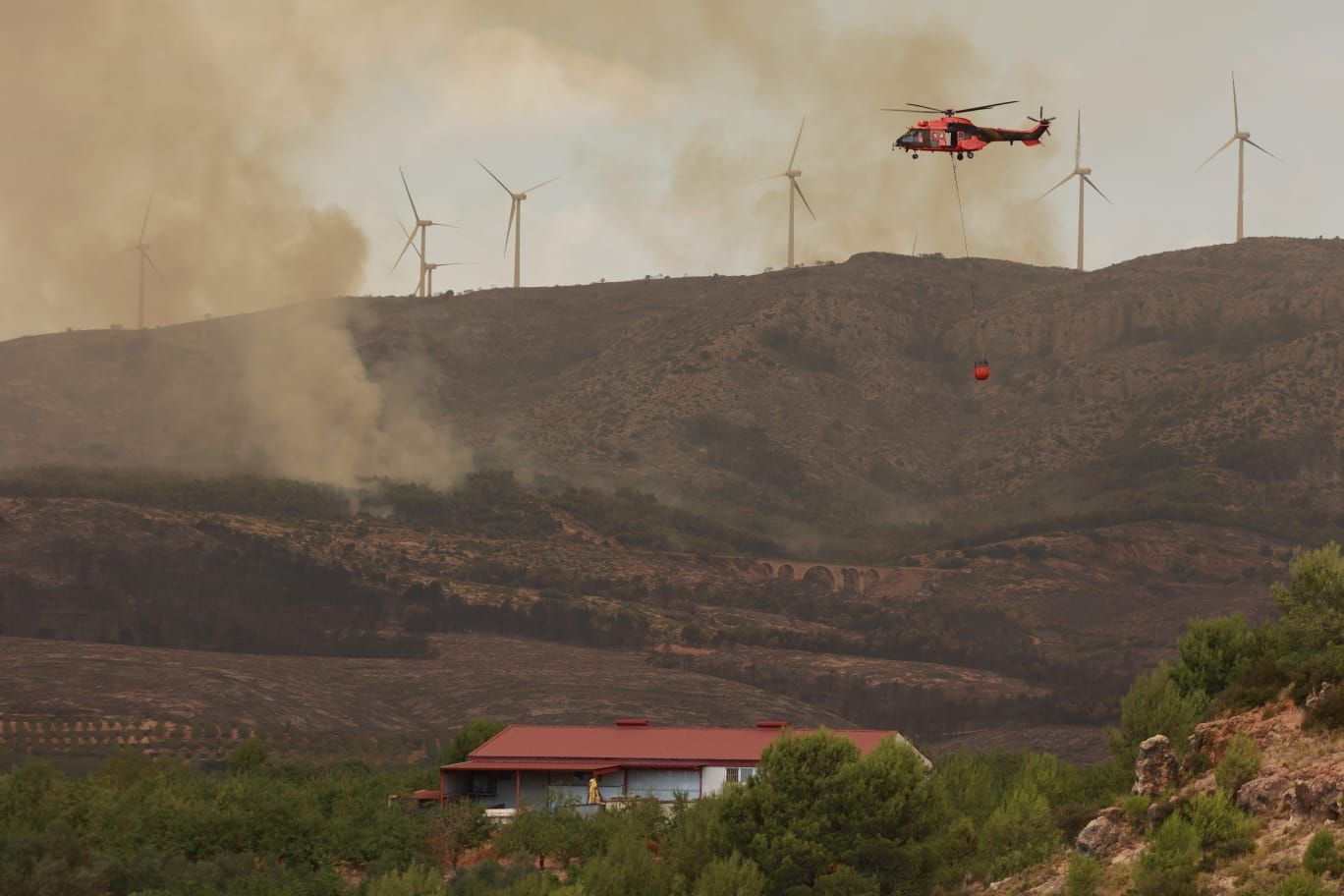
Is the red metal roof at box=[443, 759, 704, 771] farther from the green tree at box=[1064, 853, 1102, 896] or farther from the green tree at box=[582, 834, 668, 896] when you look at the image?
the green tree at box=[1064, 853, 1102, 896]

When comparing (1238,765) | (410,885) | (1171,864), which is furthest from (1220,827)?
(410,885)

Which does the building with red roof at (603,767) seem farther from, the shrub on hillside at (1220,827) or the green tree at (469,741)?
the shrub on hillside at (1220,827)

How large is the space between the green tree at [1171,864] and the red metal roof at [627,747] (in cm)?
3943

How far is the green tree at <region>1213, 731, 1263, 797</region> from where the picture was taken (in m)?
64.8

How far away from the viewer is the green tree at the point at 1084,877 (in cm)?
6469

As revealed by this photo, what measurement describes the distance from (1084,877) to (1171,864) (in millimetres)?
4194

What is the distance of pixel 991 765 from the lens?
125m

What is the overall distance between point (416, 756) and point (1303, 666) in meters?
123

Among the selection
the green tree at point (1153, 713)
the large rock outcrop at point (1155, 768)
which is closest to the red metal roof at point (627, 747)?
the green tree at point (1153, 713)

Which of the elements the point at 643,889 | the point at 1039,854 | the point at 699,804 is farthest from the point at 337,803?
the point at 1039,854

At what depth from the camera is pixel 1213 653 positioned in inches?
3851

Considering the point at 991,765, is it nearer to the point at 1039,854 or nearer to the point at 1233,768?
the point at 1039,854

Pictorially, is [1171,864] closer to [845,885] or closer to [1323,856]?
[1323,856]

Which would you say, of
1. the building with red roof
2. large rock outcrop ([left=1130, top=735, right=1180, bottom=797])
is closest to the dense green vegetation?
large rock outcrop ([left=1130, top=735, right=1180, bottom=797])
